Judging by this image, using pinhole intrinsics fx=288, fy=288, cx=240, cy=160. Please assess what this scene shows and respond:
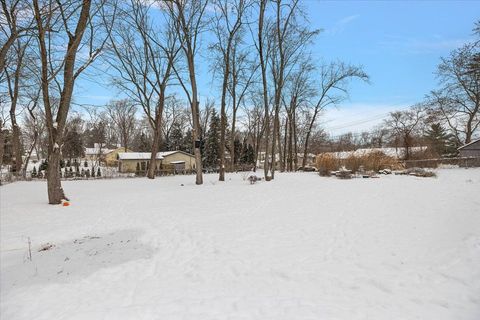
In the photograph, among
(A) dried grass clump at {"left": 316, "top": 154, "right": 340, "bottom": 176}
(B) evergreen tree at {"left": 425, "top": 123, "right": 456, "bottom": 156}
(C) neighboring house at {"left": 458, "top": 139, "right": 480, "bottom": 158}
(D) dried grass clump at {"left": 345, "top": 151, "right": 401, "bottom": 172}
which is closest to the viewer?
(A) dried grass clump at {"left": 316, "top": 154, "right": 340, "bottom": 176}

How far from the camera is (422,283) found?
332 centimetres

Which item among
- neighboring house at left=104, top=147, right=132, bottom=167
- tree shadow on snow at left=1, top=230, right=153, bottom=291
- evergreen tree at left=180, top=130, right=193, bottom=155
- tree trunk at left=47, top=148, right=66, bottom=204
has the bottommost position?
tree shadow on snow at left=1, top=230, right=153, bottom=291

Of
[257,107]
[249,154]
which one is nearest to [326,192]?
[257,107]

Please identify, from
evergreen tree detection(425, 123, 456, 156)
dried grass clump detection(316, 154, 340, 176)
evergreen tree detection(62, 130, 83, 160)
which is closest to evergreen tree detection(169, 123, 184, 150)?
evergreen tree detection(62, 130, 83, 160)

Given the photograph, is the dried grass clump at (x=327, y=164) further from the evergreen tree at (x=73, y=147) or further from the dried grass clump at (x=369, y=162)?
the evergreen tree at (x=73, y=147)

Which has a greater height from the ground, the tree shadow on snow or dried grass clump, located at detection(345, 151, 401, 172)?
dried grass clump, located at detection(345, 151, 401, 172)

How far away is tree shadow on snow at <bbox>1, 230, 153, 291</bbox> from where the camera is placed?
14.7ft

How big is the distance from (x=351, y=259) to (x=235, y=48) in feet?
51.8

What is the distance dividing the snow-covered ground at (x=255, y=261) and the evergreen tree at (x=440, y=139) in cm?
3213

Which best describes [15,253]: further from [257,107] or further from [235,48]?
[257,107]

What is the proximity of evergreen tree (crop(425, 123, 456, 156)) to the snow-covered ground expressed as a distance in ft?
105

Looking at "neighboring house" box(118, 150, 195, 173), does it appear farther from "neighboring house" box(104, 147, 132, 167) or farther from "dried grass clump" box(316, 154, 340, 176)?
"dried grass clump" box(316, 154, 340, 176)

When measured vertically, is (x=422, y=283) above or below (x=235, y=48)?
below

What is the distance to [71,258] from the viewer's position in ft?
16.7
